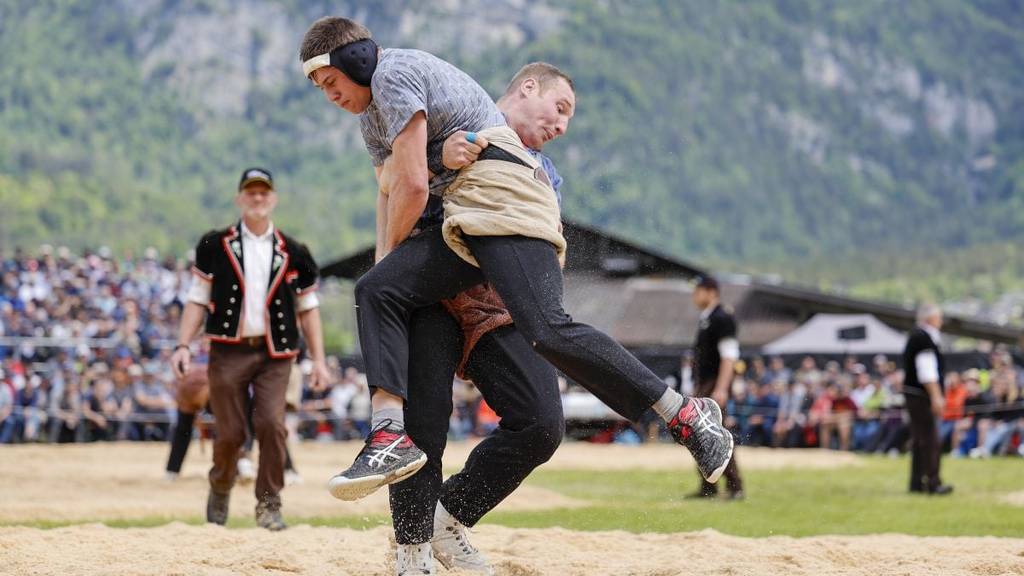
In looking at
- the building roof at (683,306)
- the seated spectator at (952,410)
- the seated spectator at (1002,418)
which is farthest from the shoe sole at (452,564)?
the building roof at (683,306)

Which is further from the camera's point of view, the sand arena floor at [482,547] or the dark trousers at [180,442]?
the dark trousers at [180,442]

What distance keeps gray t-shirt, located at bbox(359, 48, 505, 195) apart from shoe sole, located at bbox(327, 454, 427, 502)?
1.18 meters

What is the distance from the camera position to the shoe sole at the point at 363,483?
5250 millimetres

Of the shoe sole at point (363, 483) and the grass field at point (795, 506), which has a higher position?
the shoe sole at point (363, 483)

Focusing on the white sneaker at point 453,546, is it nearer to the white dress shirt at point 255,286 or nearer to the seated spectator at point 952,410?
the white dress shirt at point 255,286

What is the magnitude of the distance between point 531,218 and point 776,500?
27.1 ft

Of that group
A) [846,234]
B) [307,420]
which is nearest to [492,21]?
[846,234]

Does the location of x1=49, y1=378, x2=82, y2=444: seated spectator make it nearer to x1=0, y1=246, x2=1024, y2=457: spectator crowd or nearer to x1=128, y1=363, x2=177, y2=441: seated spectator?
x1=0, y1=246, x2=1024, y2=457: spectator crowd

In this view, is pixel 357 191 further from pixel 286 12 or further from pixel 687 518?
pixel 687 518

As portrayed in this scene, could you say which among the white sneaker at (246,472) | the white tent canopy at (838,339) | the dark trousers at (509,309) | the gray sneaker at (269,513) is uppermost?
the white tent canopy at (838,339)

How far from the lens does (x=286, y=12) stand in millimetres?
178250

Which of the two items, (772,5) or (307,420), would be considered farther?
(772,5)

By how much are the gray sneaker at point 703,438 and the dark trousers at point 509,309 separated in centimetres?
15

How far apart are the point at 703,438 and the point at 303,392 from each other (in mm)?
21018
